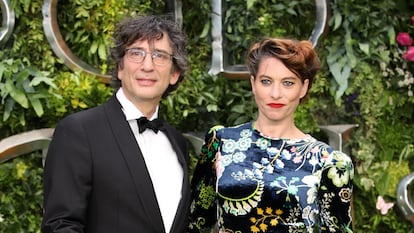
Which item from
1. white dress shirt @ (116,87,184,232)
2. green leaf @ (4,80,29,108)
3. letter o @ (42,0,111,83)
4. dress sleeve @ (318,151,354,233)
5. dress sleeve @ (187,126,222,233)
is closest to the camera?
white dress shirt @ (116,87,184,232)

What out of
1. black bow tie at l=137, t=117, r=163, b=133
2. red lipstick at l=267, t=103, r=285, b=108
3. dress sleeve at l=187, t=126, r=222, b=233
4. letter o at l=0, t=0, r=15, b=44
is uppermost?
letter o at l=0, t=0, r=15, b=44

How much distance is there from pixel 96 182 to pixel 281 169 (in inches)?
25.6

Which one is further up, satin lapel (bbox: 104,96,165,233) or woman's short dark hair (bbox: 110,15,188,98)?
woman's short dark hair (bbox: 110,15,188,98)

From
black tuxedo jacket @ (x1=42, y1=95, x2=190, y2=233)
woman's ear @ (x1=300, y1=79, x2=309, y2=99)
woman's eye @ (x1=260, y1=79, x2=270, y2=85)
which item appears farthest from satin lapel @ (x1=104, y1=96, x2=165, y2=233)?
woman's ear @ (x1=300, y1=79, x2=309, y2=99)

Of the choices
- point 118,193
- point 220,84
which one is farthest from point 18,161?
point 118,193

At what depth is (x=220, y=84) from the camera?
3.48 meters

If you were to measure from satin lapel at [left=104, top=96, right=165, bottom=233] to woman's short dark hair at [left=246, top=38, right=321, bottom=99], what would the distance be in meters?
0.52

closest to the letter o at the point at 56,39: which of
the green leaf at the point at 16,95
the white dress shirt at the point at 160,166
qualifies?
the green leaf at the point at 16,95

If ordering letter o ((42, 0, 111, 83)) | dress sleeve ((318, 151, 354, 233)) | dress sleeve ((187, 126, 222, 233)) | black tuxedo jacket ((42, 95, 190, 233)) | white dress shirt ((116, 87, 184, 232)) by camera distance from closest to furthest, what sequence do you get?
black tuxedo jacket ((42, 95, 190, 233)), white dress shirt ((116, 87, 184, 232)), dress sleeve ((318, 151, 354, 233)), dress sleeve ((187, 126, 222, 233)), letter o ((42, 0, 111, 83))

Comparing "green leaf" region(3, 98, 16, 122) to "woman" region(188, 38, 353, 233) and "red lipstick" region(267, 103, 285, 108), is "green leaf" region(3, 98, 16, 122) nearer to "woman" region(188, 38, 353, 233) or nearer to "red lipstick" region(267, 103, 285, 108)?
"woman" region(188, 38, 353, 233)

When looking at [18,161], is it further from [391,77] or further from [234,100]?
[391,77]

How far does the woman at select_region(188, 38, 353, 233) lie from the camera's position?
2.35 metres

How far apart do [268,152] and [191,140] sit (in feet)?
3.13

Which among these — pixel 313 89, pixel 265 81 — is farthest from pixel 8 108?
pixel 313 89
